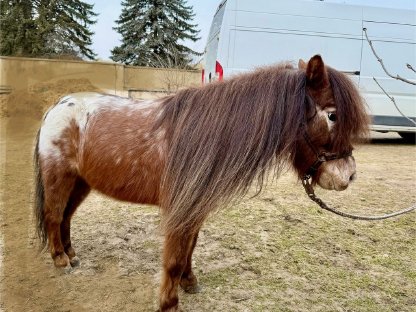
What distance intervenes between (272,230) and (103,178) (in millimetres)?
1807

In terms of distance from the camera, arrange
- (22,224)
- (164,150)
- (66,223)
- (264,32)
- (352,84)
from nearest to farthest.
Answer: (352,84)
(164,150)
(66,223)
(22,224)
(264,32)

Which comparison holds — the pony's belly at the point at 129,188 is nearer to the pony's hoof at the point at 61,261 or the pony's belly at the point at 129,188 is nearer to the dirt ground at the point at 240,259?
the dirt ground at the point at 240,259

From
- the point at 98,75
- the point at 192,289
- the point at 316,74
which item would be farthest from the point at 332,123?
the point at 98,75

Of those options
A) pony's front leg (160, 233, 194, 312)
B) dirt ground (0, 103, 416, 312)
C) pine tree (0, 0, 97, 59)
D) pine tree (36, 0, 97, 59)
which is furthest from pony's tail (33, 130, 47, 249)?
pine tree (36, 0, 97, 59)

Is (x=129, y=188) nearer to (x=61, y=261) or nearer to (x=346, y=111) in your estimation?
(x=61, y=261)

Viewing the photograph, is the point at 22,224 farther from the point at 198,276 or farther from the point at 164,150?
the point at 164,150

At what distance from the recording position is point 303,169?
191cm

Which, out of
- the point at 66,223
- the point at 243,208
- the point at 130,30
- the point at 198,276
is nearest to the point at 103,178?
the point at 66,223

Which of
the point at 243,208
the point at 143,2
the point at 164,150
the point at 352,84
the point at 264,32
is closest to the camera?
the point at 352,84

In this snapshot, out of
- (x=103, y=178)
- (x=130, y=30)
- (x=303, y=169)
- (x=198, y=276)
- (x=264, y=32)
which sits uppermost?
(x=130, y=30)

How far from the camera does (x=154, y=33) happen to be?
39.5ft

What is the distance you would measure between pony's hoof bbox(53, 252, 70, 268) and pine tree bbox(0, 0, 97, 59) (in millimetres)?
5609

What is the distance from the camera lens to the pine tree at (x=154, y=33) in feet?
34.9

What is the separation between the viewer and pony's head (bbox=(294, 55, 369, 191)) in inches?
68.2
